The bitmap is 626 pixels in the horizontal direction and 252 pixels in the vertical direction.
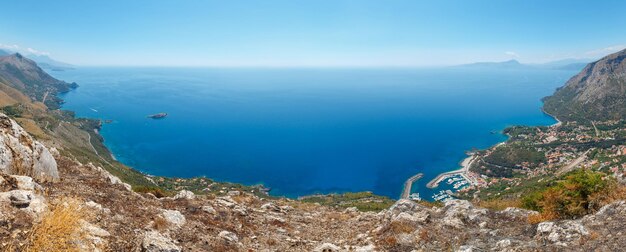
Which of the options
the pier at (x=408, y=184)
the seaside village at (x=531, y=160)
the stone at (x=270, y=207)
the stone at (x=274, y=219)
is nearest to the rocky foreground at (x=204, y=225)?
the stone at (x=274, y=219)

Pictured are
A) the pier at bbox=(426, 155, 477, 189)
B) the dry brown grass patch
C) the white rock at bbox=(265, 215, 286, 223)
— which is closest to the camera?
the dry brown grass patch

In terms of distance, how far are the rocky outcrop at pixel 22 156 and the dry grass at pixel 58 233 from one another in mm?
5542

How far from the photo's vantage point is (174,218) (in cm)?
1477

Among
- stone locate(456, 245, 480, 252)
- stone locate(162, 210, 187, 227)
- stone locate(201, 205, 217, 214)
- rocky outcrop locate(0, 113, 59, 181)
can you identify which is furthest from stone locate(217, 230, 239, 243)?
stone locate(456, 245, 480, 252)

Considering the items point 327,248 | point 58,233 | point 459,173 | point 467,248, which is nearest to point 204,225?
point 327,248

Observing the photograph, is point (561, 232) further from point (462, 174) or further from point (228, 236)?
point (462, 174)

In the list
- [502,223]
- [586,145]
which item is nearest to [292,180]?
[502,223]

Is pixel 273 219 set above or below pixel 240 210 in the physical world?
below

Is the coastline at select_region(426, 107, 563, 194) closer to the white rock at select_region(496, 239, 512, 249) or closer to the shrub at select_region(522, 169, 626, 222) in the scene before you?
the shrub at select_region(522, 169, 626, 222)

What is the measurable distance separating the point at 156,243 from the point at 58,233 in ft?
10.3

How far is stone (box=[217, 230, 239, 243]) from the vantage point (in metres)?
14.5

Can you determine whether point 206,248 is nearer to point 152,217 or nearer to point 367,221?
point 152,217

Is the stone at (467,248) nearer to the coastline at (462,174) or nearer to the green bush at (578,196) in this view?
the green bush at (578,196)

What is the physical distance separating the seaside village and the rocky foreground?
10492cm
